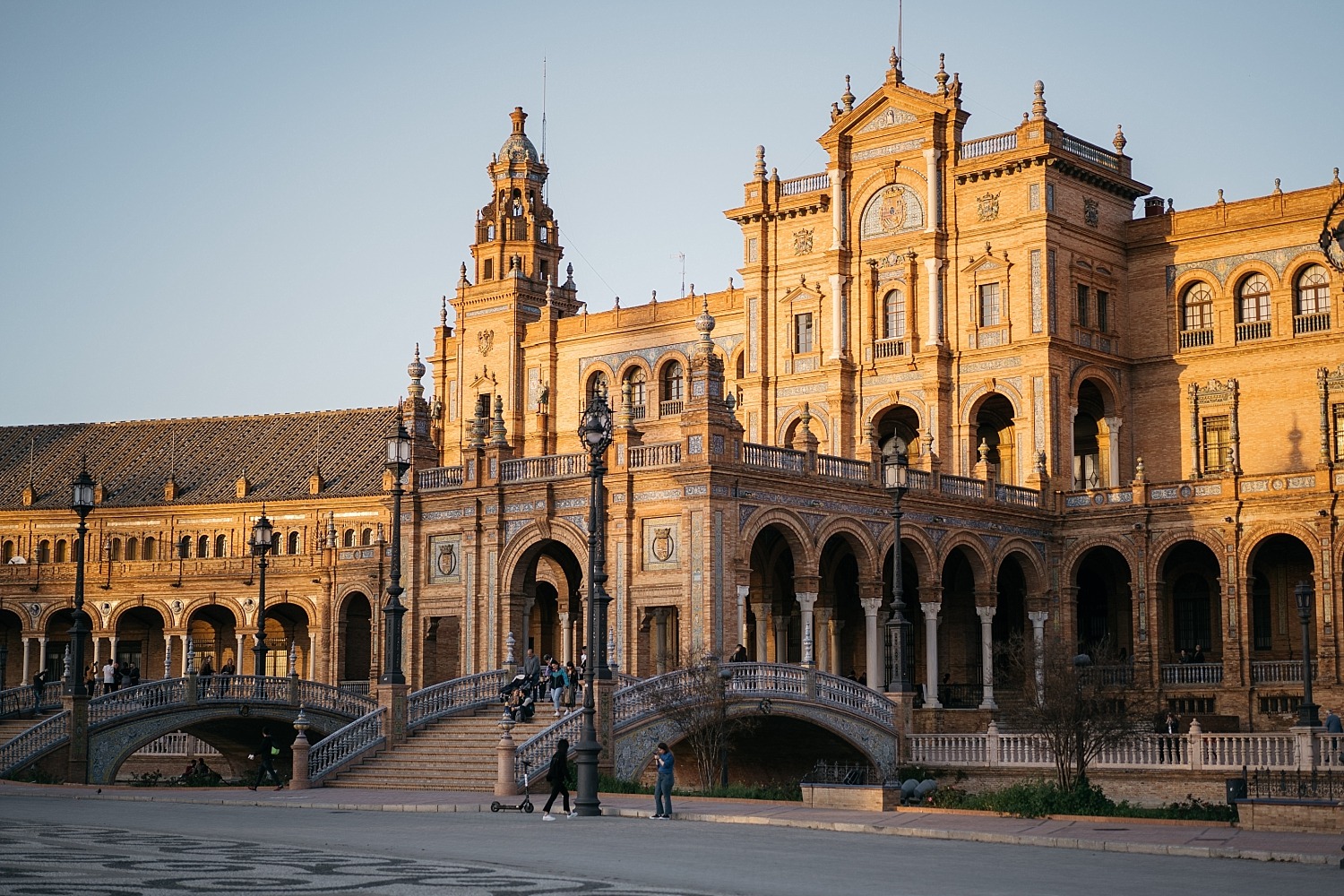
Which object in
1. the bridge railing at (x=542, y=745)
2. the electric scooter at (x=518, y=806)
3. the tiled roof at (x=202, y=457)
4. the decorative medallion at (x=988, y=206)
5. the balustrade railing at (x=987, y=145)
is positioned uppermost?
the balustrade railing at (x=987, y=145)

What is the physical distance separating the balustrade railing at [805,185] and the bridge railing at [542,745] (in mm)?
29638

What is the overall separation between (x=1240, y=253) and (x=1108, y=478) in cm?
827

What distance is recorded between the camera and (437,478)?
52.6 metres

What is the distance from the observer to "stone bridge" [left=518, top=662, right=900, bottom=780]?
1549 inches

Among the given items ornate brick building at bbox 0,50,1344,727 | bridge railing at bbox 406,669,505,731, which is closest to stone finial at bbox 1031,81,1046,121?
ornate brick building at bbox 0,50,1344,727

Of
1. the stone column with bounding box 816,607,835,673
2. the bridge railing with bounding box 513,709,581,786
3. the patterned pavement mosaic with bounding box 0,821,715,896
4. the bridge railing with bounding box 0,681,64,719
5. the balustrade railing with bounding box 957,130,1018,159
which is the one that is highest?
the balustrade railing with bounding box 957,130,1018,159

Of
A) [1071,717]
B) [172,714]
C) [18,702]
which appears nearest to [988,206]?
[1071,717]

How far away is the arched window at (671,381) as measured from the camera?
7094 cm

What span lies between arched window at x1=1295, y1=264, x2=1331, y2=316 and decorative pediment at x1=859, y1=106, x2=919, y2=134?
43.5 feet

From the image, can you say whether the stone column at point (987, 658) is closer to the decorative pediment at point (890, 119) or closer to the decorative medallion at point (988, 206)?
the decorative medallion at point (988, 206)

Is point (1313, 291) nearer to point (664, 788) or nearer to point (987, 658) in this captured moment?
point (987, 658)

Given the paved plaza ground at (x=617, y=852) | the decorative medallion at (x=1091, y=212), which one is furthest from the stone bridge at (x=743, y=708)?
the decorative medallion at (x=1091, y=212)

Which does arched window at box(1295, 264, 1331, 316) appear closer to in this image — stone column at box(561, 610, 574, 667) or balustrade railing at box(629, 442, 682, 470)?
balustrade railing at box(629, 442, 682, 470)

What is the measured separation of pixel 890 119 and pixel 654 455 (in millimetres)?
20247
